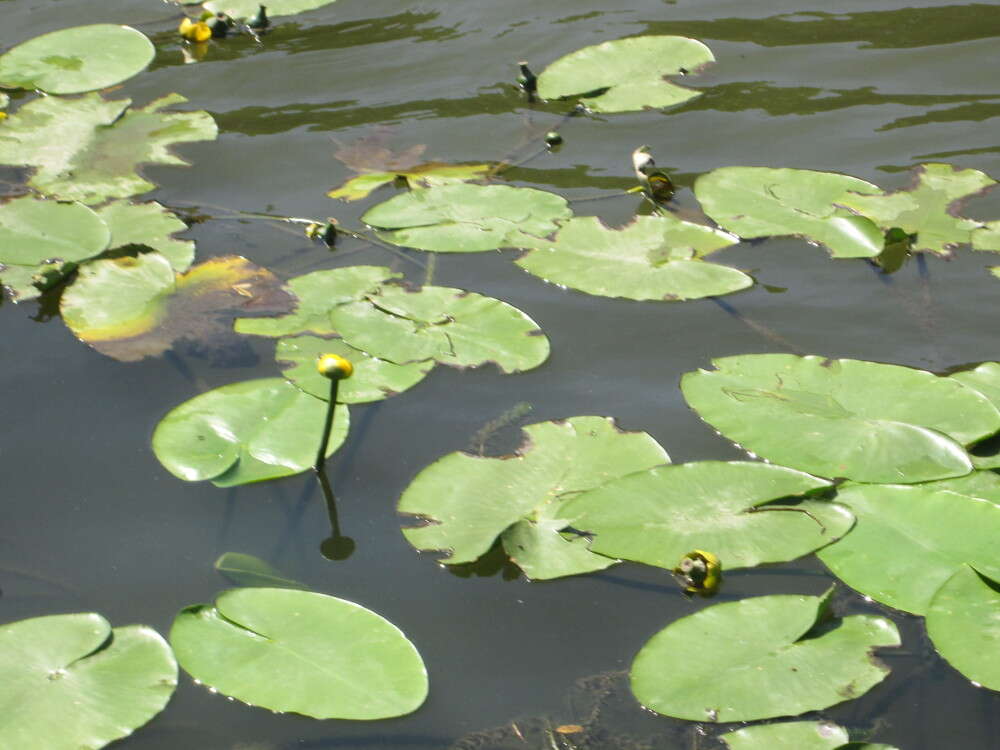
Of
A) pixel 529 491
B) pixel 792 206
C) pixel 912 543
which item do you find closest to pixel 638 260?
pixel 792 206

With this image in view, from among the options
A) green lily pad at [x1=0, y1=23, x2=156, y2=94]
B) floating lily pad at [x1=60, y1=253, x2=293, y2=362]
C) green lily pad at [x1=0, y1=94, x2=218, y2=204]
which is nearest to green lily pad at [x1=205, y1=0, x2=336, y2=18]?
green lily pad at [x1=0, y1=23, x2=156, y2=94]

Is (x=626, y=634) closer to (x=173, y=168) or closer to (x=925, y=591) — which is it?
(x=925, y=591)

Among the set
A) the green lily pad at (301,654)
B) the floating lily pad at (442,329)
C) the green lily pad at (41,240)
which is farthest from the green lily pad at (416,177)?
the green lily pad at (301,654)

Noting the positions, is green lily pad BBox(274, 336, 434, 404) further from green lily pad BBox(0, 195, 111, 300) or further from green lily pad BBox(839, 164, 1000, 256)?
green lily pad BBox(839, 164, 1000, 256)

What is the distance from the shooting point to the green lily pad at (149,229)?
8.38 feet

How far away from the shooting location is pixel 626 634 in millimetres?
1699

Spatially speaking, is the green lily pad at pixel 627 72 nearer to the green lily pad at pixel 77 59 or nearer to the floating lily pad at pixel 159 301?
the floating lily pad at pixel 159 301

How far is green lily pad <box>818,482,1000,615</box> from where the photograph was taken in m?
1.66

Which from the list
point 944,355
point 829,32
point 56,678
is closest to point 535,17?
point 829,32

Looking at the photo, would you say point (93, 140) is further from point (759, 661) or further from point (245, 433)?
point (759, 661)

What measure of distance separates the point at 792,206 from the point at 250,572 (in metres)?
1.54

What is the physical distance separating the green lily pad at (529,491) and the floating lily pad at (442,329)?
0.84ft

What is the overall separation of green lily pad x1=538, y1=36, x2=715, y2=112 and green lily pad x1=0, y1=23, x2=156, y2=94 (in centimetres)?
133

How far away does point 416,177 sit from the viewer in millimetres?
2814
